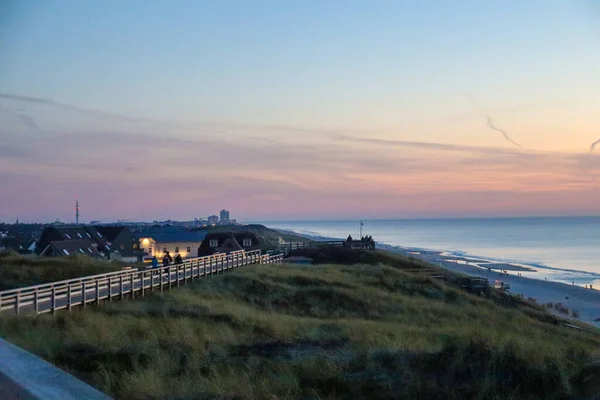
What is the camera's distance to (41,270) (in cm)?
3275

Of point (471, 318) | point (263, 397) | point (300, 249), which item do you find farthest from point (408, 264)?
point (263, 397)

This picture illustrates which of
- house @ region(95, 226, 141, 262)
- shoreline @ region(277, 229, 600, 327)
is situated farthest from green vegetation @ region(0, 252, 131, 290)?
house @ region(95, 226, 141, 262)

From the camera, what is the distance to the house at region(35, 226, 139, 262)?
6819cm

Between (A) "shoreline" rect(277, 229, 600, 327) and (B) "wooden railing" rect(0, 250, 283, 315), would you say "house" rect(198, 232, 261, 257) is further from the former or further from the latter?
(B) "wooden railing" rect(0, 250, 283, 315)

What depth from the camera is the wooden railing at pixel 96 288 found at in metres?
18.5

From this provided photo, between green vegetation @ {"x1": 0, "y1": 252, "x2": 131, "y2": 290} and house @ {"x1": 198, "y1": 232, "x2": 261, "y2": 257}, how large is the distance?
2654cm

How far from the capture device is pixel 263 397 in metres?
6.69

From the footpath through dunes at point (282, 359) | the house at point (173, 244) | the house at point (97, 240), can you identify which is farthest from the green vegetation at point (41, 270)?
the house at point (173, 244)

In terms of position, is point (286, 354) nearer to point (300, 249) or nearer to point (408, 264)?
point (408, 264)

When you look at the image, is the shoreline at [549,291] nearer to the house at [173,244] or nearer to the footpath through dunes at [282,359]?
the footpath through dunes at [282,359]

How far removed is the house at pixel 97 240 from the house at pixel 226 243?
32.0ft

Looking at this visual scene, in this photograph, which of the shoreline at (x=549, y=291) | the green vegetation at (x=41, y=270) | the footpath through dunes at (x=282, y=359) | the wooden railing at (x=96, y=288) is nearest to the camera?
the footpath through dunes at (x=282, y=359)

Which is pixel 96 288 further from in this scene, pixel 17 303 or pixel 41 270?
pixel 41 270

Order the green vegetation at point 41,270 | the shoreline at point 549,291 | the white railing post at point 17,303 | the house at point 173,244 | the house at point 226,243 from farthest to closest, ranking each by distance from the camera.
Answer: the house at point 173,244, the house at point 226,243, the shoreline at point 549,291, the green vegetation at point 41,270, the white railing post at point 17,303
